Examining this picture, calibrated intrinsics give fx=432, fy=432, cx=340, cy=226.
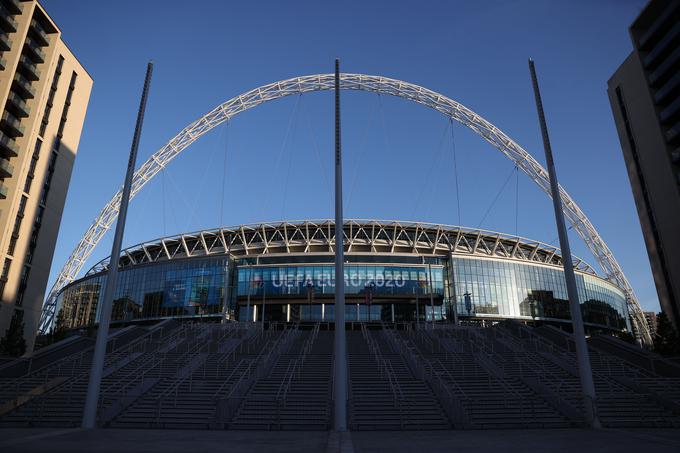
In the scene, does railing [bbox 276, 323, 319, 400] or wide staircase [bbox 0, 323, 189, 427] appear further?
railing [bbox 276, 323, 319, 400]

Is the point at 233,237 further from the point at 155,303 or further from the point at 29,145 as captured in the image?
the point at 29,145

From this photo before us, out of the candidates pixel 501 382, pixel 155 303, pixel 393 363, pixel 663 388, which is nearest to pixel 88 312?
pixel 155 303

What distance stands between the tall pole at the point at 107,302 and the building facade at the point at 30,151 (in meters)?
40.5

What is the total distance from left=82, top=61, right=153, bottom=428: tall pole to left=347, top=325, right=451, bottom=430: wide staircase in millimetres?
8824

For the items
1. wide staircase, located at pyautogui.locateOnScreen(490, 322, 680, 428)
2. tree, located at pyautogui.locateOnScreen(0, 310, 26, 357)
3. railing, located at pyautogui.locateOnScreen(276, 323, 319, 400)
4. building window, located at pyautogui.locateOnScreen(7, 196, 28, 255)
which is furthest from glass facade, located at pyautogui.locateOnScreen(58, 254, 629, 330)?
wide staircase, located at pyautogui.locateOnScreen(490, 322, 680, 428)

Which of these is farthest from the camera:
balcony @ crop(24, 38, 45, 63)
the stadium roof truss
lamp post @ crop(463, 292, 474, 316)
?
the stadium roof truss

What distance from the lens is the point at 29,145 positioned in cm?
5375

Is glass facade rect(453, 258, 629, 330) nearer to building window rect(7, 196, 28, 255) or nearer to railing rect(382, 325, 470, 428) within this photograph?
railing rect(382, 325, 470, 428)

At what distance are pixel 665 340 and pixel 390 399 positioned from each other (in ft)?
107

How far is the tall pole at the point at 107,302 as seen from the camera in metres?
14.6

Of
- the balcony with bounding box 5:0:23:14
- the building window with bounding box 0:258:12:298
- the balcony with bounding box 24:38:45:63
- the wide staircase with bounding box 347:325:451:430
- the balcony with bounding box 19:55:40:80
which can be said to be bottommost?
the wide staircase with bounding box 347:325:451:430

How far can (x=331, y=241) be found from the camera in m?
71.0

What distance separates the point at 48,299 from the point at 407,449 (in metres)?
111

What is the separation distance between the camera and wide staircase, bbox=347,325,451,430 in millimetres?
15484
